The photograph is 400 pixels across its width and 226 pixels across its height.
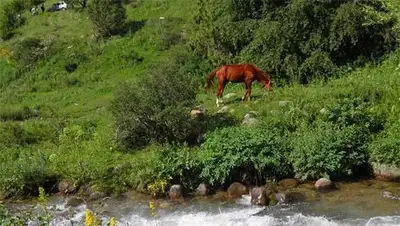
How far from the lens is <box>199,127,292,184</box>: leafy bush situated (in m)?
A: 17.3

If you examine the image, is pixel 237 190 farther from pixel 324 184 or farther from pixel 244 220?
pixel 324 184

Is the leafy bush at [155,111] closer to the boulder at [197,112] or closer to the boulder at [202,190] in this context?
the boulder at [197,112]

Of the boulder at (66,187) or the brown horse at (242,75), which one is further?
the brown horse at (242,75)

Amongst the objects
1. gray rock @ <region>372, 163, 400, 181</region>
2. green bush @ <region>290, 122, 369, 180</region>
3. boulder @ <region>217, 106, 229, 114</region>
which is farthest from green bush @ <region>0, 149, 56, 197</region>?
gray rock @ <region>372, 163, 400, 181</region>

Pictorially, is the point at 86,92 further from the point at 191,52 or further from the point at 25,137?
the point at 25,137

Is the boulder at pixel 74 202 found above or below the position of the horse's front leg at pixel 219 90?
below

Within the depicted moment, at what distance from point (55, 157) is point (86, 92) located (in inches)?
468

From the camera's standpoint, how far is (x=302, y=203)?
16.0 meters

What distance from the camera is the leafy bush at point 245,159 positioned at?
17.3 metres

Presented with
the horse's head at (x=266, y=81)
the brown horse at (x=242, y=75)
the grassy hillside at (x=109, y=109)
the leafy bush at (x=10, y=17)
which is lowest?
the grassy hillside at (x=109, y=109)

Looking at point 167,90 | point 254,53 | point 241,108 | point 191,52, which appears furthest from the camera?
point 191,52

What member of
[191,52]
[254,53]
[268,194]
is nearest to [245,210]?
[268,194]

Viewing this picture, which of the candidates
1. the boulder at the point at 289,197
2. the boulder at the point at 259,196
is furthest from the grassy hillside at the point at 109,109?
the boulder at the point at 259,196

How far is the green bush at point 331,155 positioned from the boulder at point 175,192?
138 inches
